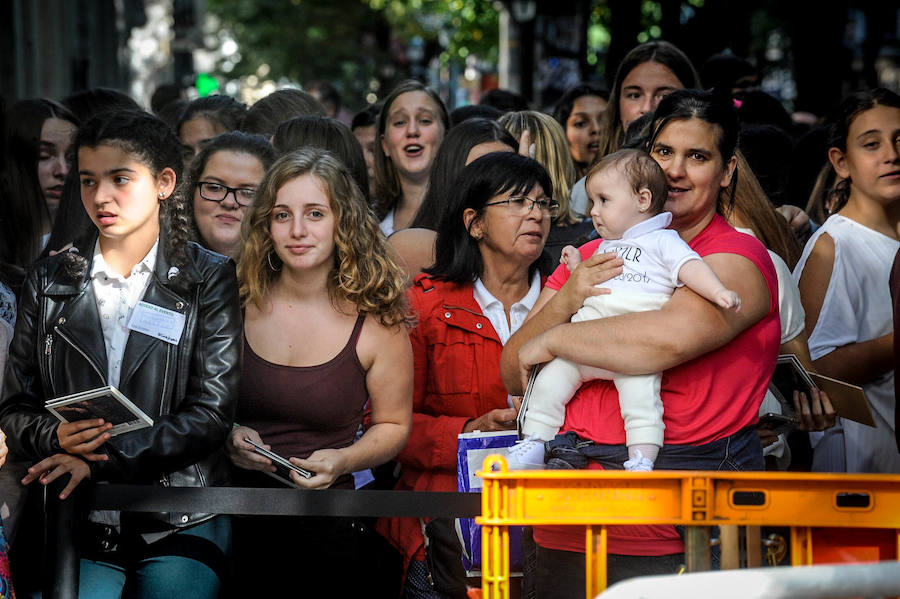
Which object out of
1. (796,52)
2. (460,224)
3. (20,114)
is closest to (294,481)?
(460,224)

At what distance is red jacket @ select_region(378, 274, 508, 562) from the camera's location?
4.71m

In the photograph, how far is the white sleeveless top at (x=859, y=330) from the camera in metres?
5.10

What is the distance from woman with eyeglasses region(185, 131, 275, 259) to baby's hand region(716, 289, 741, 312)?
2709 millimetres

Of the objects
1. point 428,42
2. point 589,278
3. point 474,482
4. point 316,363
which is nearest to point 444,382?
point 316,363

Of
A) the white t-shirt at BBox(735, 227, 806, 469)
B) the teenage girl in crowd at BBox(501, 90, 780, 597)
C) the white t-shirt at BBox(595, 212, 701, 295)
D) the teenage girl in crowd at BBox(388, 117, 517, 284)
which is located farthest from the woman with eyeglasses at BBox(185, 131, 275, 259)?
the white t-shirt at BBox(735, 227, 806, 469)

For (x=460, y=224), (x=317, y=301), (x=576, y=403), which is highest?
(x=460, y=224)

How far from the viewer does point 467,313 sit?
4863mm

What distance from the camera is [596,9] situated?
28.3 metres

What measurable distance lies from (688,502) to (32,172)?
4.65 meters

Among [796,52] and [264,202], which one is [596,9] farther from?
[264,202]

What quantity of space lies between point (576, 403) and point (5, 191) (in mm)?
3611

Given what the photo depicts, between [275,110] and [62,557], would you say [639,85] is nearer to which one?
[275,110]

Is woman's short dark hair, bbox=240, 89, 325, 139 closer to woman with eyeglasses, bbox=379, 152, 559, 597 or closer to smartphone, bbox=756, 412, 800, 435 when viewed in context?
woman with eyeglasses, bbox=379, 152, 559, 597

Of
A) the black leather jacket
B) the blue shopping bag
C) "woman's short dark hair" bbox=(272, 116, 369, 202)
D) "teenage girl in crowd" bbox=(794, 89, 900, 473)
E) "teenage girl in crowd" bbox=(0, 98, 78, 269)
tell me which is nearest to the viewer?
the black leather jacket
